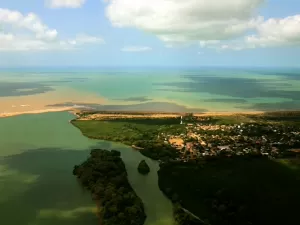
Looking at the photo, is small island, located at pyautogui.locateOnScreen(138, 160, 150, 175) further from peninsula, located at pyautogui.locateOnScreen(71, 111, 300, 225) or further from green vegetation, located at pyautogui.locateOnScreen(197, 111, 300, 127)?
green vegetation, located at pyautogui.locateOnScreen(197, 111, 300, 127)

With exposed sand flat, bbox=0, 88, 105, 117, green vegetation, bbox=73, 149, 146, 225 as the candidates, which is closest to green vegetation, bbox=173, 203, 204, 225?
green vegetation, bbox=73, 149, 146, 225

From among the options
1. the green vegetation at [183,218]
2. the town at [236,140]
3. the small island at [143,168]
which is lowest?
the green vegetation at [183,218]

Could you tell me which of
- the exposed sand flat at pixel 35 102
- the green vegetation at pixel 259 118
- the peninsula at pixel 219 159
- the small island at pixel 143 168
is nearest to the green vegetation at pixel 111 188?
the small island at pixel 143 168

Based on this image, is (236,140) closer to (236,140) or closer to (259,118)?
(236,140)

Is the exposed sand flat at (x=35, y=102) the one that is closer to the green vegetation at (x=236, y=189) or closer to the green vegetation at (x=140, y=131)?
the green vegetation at (x=140, y=131)

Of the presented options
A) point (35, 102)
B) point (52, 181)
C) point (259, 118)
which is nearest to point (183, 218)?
point (52, 181)

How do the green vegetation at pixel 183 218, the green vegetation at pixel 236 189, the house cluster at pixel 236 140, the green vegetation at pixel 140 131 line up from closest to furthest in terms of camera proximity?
the green vegetation at pixel 183 218 → the green vegetation at pixel 236 189 → the house cluster at pixel 236 140 → the green vegetation at pixel 140 131

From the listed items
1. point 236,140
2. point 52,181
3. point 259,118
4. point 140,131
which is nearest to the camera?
point 52,181
